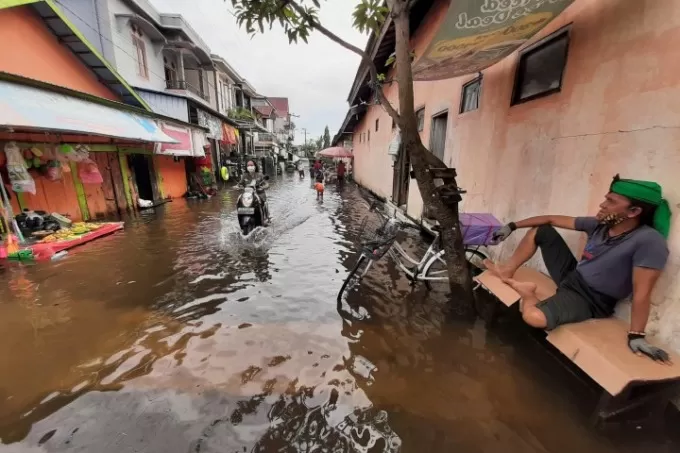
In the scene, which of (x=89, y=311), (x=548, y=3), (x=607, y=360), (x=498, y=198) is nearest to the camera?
(x=607, y=360)

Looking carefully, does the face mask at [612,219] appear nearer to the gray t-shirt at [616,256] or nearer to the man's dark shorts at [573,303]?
the gray t-shirt at [616,256]

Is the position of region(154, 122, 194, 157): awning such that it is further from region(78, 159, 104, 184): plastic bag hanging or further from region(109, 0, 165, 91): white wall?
region(109, 0, 165, 91): white wall

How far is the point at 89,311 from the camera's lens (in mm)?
3602

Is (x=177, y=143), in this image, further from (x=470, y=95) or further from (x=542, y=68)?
(x=542, y=68)

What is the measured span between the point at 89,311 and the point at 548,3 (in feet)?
19.2

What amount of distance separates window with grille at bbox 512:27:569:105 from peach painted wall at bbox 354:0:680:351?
0.35ft

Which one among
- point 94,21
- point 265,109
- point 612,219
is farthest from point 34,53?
point 265,109

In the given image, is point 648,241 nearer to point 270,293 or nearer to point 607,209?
point 607,209

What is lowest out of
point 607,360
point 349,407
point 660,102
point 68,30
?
point 349,407

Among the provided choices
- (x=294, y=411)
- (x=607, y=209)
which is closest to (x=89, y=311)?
(x=294, y=411)

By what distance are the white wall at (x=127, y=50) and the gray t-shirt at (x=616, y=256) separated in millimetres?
16037

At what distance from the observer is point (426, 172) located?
333 centimetres

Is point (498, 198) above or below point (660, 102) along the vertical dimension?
below

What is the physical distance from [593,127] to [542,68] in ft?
4.53
